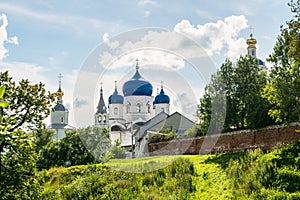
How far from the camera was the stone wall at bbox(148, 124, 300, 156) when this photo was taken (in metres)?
20.6

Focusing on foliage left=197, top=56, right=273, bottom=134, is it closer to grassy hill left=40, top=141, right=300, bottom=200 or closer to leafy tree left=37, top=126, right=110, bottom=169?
grassy hill left=40, top=141, right=300, bottom=200

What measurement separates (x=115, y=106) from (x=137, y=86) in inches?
293

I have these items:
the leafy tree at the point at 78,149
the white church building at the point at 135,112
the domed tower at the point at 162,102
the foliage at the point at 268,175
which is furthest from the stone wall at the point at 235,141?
the domed tower at the point at 162,102

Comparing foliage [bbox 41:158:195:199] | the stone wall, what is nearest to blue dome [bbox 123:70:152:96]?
the stone wall

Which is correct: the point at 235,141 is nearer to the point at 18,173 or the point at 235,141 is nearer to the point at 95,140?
the point at 18,173

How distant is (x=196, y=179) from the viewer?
17641 mm

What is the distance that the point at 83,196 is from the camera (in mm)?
19172

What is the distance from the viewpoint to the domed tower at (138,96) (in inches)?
2013

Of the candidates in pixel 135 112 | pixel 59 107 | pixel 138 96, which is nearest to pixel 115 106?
pixel 135 112

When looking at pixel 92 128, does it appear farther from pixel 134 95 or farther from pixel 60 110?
pixel 60 110

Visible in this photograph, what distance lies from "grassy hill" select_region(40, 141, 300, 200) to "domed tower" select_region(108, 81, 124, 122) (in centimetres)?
3280

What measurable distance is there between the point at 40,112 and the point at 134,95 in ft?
117

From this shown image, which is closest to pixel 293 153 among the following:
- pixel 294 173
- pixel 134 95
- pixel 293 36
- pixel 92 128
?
pixel 294 173

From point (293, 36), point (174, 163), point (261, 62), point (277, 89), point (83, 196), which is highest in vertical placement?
point (261, 62)
